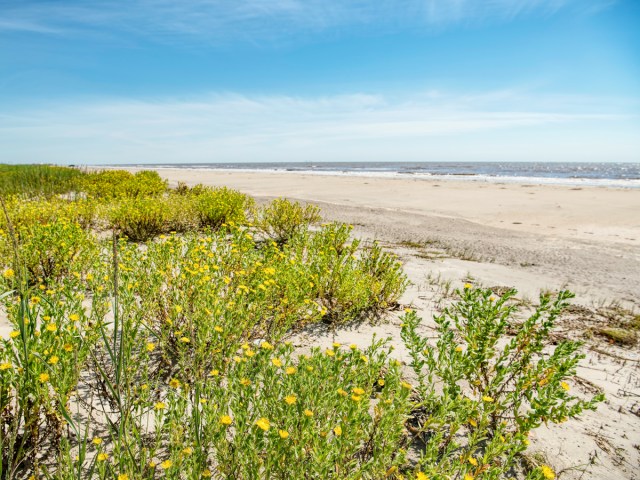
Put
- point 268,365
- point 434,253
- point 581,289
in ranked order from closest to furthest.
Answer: point 268,365 < point 581,289 < point 434,253

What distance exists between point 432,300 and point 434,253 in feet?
8.83

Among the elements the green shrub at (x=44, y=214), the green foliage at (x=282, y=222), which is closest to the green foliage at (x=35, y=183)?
the green shrub at (x=44, y=214)

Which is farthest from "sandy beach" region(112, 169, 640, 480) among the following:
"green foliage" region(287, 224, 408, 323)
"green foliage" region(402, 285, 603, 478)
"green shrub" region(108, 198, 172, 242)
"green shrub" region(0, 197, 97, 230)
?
"green shrub" region(0, 197, 97, 230)

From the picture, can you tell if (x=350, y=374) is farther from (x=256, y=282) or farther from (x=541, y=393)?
(x=256, y=282)

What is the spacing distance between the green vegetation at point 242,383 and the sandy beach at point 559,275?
0.85 ft

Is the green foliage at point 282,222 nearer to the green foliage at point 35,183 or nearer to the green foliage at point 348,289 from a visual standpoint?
the green foliage at point 348,289

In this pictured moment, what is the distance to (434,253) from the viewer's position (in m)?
7.36

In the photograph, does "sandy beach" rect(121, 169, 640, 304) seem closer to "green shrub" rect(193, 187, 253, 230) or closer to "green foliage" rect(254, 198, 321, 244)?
"green foliage" rect(254, 198, 321, 244)

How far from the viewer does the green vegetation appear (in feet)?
5.64

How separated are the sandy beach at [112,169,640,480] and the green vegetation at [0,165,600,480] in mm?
260

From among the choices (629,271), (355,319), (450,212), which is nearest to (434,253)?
(629,271)

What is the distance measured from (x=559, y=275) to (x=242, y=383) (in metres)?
6.08

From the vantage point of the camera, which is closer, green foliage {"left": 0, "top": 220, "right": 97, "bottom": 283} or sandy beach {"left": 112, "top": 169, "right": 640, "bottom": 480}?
sandy beach {"left": 112, "top": 169, "right": 640, "bottom": 480}

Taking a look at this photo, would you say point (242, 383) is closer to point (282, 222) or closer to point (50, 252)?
point (50, 252)
